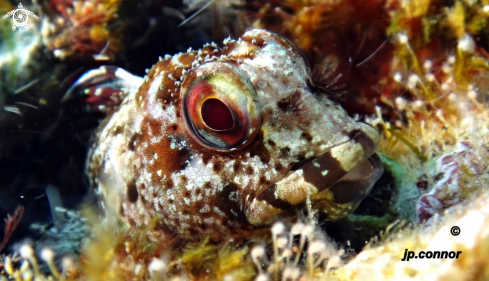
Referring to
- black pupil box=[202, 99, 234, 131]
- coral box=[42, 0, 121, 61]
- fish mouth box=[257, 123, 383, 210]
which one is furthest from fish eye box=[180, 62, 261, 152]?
coral box=[42, 0, 121, 61]

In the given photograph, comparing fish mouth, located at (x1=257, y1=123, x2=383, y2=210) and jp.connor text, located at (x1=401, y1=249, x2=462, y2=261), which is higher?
fish mouth, located at (x1=257, y1=123, x2=383, y2=210)

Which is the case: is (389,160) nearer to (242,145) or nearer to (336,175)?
(336,175)

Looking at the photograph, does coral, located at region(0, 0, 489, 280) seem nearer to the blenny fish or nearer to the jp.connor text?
the jp.connor text

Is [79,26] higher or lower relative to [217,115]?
higher

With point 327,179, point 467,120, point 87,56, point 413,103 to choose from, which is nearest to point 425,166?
point 467,120

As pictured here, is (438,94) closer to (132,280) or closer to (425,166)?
(425,166)

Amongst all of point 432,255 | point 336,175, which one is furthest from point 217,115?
point 432,255

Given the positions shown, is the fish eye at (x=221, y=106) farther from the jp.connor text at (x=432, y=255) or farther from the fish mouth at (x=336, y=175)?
the jp.connor text at (x=432, y=255)
